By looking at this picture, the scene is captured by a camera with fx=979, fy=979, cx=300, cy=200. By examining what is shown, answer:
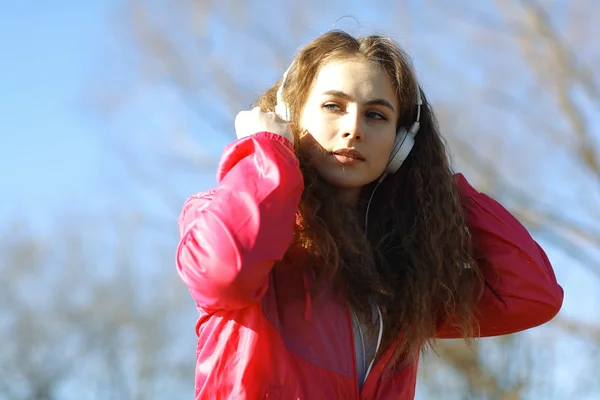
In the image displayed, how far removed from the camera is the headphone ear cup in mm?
2375

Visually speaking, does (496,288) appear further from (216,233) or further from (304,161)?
(216,233)

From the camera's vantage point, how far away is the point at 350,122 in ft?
7.38

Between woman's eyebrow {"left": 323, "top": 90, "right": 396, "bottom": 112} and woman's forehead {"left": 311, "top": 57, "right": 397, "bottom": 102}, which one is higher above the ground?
woman's forehead {"left": 311, "top": 57, "right": 397, "bottom": 102}

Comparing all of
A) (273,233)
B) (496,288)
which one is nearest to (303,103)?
(273,233)

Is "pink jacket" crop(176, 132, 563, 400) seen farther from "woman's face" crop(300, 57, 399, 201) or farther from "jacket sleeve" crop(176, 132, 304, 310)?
"woman's face" crop(300, 57, 399, 201)

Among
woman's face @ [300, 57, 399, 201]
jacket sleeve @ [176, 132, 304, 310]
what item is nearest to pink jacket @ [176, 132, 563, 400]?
jacket sleeve @ [176, 132, 304, 310]

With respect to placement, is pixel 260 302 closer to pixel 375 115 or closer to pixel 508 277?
pixel 375 115

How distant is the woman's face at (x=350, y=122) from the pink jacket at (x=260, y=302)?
0.16m

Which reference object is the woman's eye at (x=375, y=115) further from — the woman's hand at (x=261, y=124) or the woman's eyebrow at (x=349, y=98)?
the woman's hand at (x=261, y=124)

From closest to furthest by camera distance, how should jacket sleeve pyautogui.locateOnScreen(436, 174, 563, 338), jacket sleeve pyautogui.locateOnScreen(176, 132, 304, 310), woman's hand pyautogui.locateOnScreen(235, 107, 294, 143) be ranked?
jacket sleeve pyautogui.locateOnScreen(176, 132, 304, 310) → woman's hand pyautogui.locateOnScreen(235, 107, 294, 143) → jacket sleeve pyautogui.locateOnScreen(436, 174, 563, 338)

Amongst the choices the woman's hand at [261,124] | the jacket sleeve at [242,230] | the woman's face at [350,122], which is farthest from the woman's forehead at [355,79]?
the jacket sleeve at [242,230]

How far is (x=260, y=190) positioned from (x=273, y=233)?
95 mm

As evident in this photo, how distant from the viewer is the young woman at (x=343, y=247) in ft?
6.60

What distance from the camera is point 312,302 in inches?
84.8
